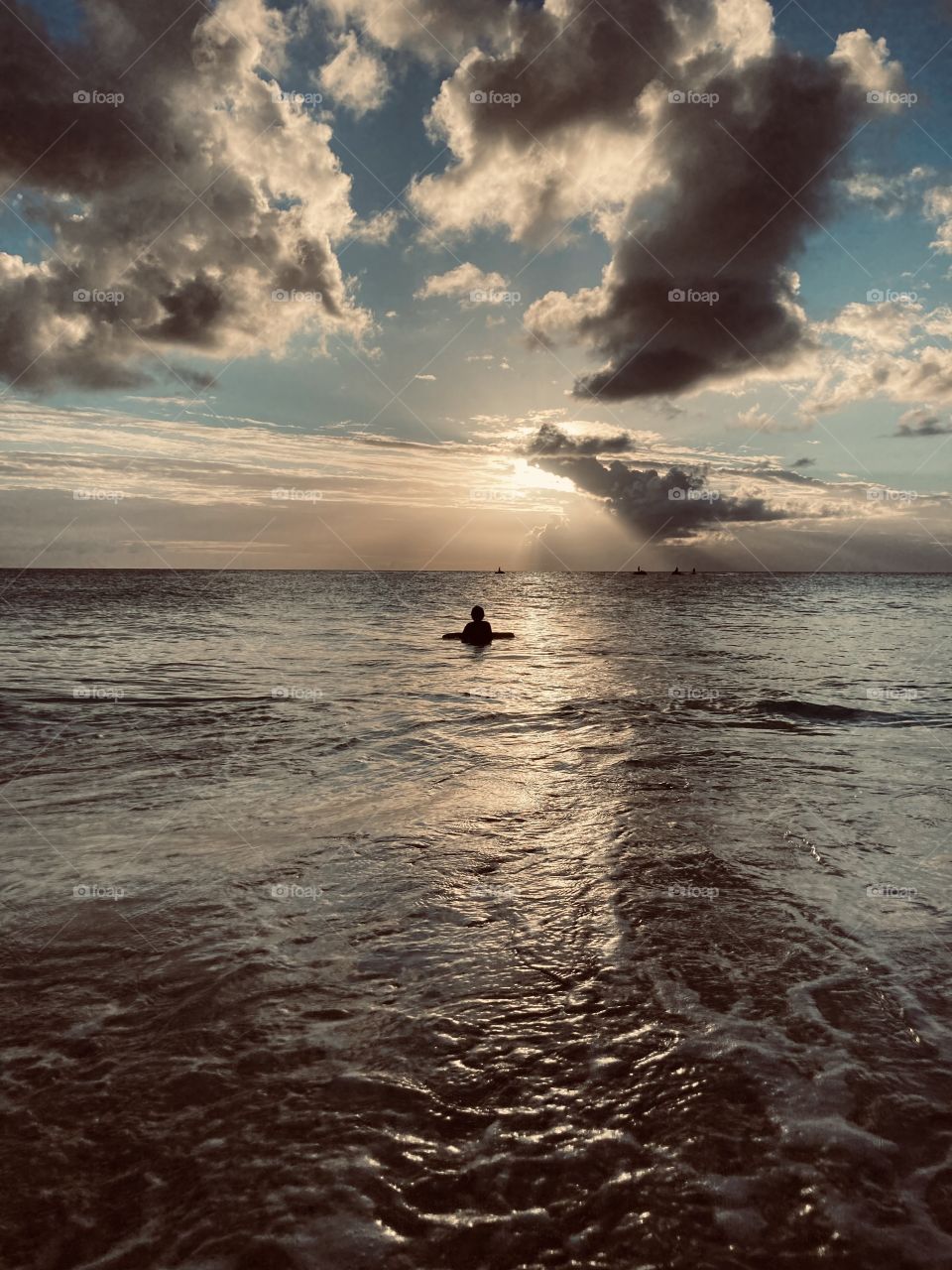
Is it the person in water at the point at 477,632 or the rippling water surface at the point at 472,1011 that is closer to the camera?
the rippling water surface at the point at 472,1011

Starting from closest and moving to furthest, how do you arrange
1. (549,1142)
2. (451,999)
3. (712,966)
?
1. (549,1142)
2. (451,999)
3. (712,966)

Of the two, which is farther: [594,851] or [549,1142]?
[594,851]

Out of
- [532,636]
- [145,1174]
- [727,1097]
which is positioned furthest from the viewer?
[532,636]

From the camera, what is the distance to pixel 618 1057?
3.88 meters

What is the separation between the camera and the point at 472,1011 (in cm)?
430

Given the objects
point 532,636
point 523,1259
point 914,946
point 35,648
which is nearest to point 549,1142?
point 523,1259

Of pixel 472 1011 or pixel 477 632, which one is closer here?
pixel 472 1011

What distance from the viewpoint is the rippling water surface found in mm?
2934

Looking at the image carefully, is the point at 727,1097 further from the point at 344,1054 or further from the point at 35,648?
the point at 35,648

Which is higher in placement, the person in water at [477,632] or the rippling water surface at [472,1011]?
the person in water at [477,632]

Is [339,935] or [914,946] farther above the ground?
[914,946]

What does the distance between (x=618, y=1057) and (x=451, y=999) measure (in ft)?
3.57

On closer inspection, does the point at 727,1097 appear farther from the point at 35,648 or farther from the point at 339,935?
the point at 35,648

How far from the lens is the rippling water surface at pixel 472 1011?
2.93 m
